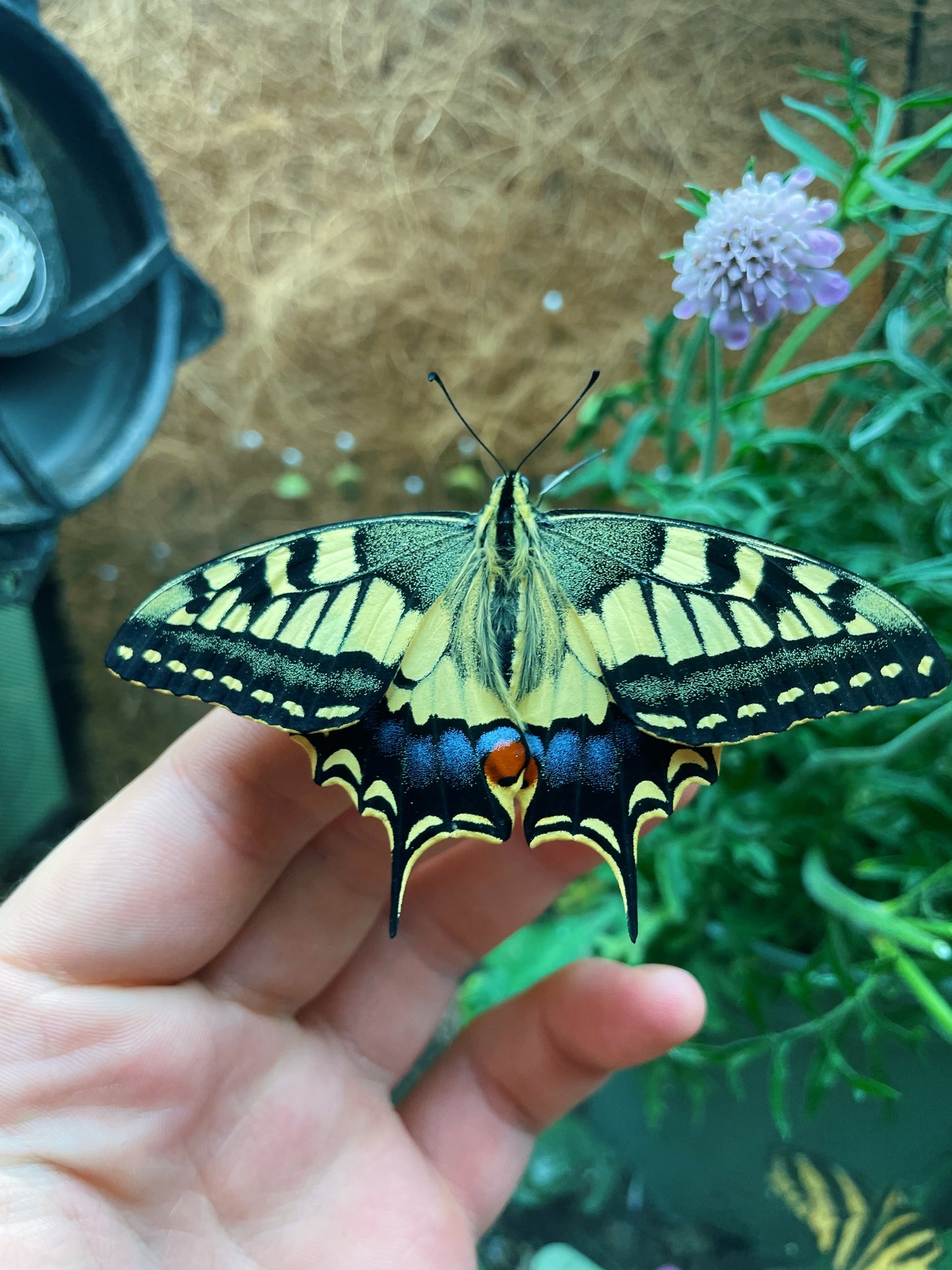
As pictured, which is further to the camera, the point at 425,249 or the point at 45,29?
the point at 425,249

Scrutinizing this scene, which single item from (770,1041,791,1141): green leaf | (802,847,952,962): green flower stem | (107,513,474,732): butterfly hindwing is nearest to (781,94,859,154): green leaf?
(107,513,474,732): butterfly hindwing

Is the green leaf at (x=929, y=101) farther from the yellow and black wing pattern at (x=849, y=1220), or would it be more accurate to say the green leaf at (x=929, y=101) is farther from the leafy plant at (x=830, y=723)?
the yellow and black wing pattern at (x=849, y=1220)

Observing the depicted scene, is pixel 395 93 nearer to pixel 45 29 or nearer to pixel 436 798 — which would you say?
pixel 45 29

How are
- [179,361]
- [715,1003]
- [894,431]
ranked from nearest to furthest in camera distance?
[894,431], [715,1003], [179,361]

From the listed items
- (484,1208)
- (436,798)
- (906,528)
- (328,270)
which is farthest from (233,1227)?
(328,270)

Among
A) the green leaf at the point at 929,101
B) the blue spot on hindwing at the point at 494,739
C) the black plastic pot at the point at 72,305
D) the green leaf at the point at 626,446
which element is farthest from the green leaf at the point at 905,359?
the black plastic pot at the point at 72,305
